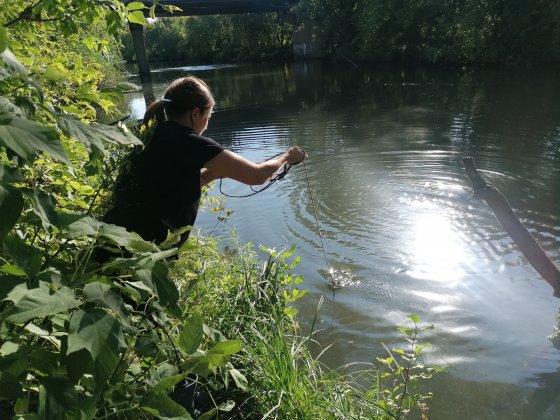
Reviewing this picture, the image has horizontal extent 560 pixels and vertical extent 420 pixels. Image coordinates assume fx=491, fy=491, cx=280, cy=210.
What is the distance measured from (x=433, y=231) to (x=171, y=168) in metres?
4.95

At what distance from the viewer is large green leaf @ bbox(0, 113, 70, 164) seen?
3.07ft

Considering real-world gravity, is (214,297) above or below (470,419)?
above

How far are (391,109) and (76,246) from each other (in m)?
15.8

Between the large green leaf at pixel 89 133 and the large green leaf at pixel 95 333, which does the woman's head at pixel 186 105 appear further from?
the large green leaf at pixel 95 333

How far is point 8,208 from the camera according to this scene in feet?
2.99

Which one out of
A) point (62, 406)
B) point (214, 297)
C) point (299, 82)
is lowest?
point (299, 82)

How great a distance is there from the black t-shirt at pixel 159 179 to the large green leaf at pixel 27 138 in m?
1.58

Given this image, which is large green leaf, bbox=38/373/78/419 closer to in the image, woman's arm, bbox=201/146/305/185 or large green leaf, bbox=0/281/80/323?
large green leaf, bbox=0/281/80/323

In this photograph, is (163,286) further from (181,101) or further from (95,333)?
(181,101)

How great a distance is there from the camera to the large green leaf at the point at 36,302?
3.06ft

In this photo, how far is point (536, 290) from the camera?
516 centimetres

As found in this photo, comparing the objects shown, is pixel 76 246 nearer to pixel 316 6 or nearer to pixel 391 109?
pixel 391 109

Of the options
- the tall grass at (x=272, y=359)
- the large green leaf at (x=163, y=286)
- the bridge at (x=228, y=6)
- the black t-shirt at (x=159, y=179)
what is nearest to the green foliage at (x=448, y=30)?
the bridge at (x=228, y=6)

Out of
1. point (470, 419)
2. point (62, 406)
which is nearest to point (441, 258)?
point (470, 419)
